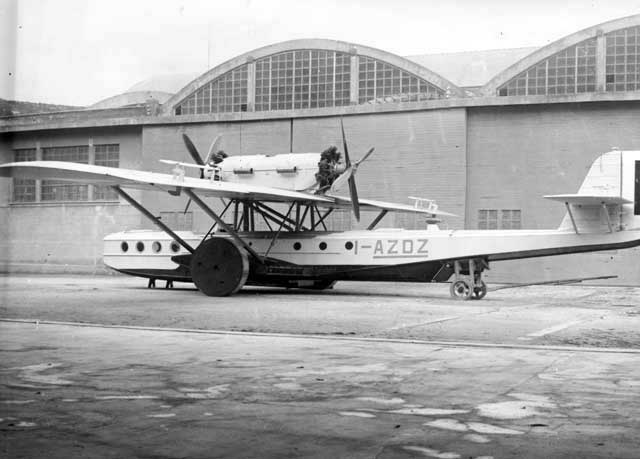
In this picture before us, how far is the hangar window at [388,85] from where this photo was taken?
126ft

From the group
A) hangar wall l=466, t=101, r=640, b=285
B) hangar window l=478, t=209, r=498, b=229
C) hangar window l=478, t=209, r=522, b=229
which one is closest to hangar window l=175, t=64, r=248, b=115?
hangar wall l=466, t=101, r=640, b=285

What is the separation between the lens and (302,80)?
40.2m

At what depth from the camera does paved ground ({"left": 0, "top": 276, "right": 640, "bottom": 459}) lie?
5637 millimetres

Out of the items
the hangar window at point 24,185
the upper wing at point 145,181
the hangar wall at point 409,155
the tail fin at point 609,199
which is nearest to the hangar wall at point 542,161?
the hangar wall at point 409,155

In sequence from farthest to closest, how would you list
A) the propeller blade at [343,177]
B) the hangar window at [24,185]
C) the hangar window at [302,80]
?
the hangar window at [24,185]
the hangar window at [302,80]
the propeller blade at [343,177]

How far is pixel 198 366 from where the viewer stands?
30.2ft

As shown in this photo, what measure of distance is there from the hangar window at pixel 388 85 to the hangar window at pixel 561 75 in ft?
12.6

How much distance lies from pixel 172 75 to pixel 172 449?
1897 inches

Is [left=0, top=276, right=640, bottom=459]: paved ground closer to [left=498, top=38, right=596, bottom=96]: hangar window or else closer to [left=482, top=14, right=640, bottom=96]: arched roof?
[left=498, top=38, right=596, bottom=96]: hangar window

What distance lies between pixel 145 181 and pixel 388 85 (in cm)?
2017

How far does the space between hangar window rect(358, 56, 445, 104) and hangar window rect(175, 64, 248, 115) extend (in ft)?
21.2

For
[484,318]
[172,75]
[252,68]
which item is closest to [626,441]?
[484,318]

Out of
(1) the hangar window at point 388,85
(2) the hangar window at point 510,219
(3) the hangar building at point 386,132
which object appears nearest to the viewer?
(3) the hangar building at point 386,132

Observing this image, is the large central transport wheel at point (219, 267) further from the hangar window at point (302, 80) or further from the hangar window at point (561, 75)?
the hangar window at point (561, 75)
